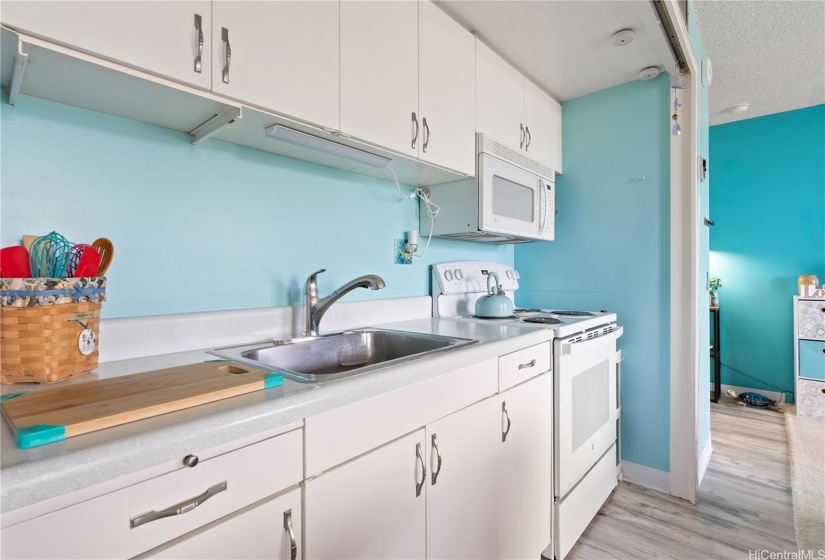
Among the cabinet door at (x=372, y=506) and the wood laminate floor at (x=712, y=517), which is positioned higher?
the cabinet door at (x=372, y=506)

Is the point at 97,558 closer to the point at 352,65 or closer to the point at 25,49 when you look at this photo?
the point at 25,49

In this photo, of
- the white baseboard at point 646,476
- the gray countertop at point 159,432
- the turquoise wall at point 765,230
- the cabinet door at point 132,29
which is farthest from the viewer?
the turquoise wall at point 765,230

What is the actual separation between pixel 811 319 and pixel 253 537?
169 inches

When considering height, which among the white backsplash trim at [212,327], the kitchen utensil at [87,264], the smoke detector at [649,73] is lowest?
the white backsplash trim at [212,327]

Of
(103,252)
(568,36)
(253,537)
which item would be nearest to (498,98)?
(568,36)

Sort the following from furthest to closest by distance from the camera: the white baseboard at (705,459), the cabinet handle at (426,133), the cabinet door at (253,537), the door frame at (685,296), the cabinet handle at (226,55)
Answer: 1. the white baseboard at (705,459)
2. the door frame at (685,296)
3. the cabinet handle at (426,133)
4. the cabinet handle at (226,55)
5. the cabinet door at (253,537)

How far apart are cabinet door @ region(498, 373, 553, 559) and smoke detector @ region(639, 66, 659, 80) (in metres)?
1.76

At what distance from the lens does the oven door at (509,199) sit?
184cm

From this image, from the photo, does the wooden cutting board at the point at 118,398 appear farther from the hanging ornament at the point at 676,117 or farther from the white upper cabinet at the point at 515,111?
the hanging ornament at the point at 676,117

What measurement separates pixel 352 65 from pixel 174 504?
1.24m

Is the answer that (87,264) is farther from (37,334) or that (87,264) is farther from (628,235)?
(628,235)

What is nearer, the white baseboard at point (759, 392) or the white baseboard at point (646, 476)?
the white baseboard at point (646, 476)

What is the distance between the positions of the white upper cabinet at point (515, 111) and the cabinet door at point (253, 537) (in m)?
1.65

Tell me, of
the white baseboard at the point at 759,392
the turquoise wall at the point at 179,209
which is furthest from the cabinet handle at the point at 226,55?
the white baseboard at the point at 759,392
